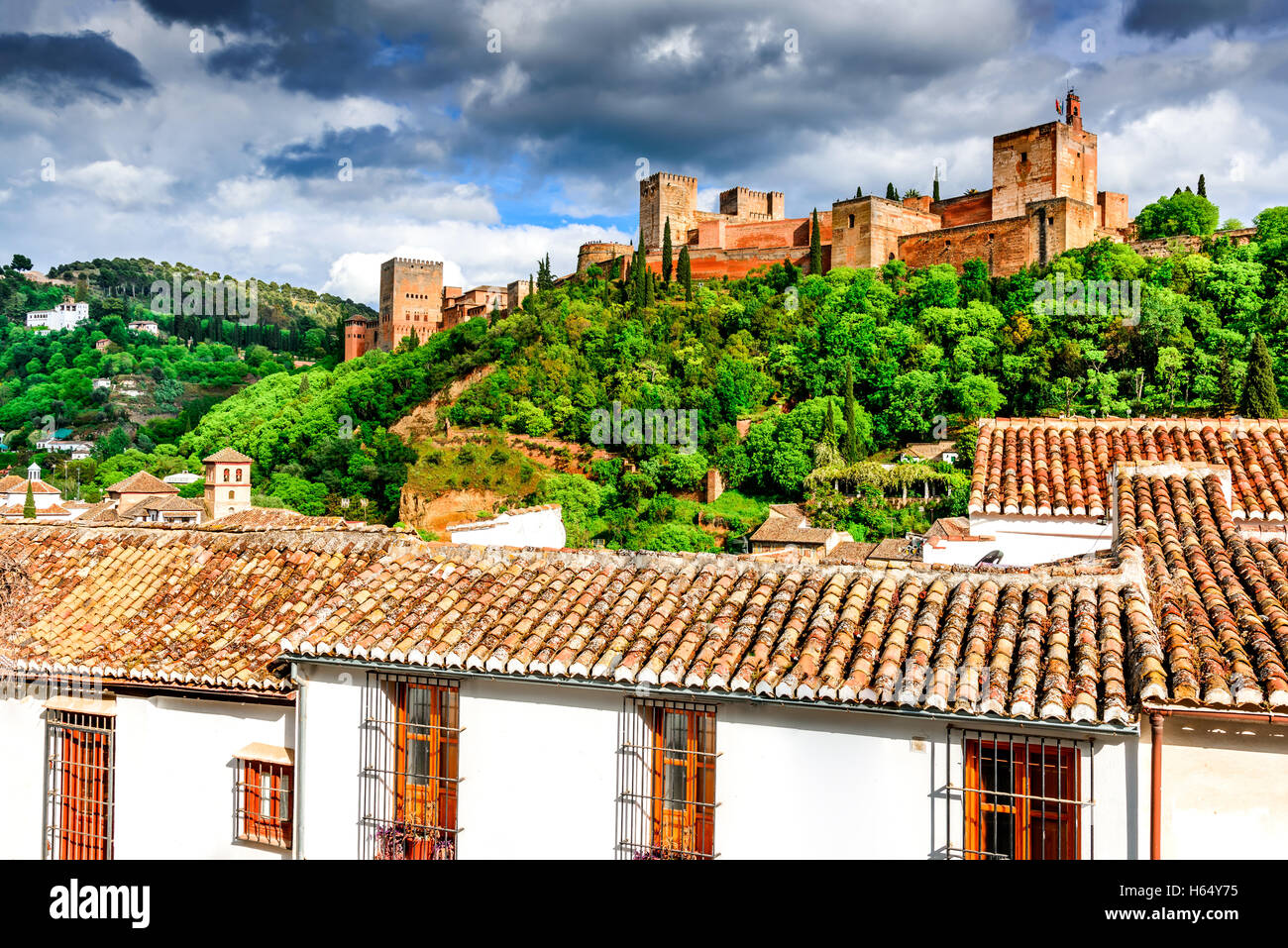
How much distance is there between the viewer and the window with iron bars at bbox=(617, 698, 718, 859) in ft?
19.3

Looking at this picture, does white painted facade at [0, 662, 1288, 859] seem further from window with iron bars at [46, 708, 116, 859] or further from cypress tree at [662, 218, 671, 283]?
cypress tree at [662, 218, 671, 283]

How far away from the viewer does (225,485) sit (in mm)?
44469

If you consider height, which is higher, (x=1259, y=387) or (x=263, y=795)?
(x=1259, y=387)

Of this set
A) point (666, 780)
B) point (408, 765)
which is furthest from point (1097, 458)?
point (408, 765)

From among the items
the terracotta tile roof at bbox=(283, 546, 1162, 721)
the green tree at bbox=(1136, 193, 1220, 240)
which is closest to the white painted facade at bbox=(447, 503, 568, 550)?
the terracotta tile roof at bbox=(283, 546, 1162, 721)

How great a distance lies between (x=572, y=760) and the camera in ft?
19.9

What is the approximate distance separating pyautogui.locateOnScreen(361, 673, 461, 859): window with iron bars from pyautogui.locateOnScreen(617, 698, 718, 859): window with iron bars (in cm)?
117

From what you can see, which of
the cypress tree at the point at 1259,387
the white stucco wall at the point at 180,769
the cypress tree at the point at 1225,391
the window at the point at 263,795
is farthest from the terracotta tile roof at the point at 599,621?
the cypress tree at the point at 1225,391

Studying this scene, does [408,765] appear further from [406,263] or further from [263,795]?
[406,263]

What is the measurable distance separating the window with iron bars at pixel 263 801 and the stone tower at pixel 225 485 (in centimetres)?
3928

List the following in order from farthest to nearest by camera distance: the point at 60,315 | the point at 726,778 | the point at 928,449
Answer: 1. the point at 60,315
2. the point at 928,449
3. the point at 726,778

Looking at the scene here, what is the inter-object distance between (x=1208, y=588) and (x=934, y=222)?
5909cm

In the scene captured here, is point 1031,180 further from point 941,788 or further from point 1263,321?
point 941,788

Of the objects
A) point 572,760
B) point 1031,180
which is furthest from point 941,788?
point 1031,180
